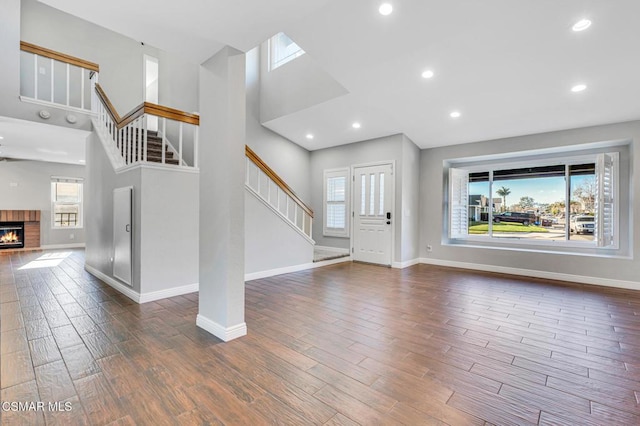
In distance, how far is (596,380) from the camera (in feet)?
6.46

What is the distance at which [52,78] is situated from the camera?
192 inches

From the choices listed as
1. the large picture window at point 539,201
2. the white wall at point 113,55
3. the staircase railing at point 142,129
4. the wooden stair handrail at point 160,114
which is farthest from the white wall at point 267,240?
the large picture window at point 539,201

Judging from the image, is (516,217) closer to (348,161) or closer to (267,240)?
(348,161)

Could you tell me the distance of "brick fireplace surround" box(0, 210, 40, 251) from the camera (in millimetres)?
7516

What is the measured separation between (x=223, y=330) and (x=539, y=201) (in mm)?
6063

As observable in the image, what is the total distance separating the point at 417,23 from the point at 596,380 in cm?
345

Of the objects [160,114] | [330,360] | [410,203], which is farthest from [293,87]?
[330,360]

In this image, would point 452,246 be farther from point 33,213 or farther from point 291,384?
point 33,213

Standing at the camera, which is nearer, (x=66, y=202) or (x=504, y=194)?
(x=504, y=194)

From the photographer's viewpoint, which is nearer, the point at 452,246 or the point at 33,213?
the point at 452,246

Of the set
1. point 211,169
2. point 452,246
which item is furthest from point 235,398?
point 452,246

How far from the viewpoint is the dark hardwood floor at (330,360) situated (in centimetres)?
163

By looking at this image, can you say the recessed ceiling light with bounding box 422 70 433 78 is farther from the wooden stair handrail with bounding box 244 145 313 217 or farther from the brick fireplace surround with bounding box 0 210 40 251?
the brick fireplace surround with bounding box 0 210 40 251

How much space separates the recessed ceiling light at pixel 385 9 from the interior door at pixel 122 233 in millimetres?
3544
